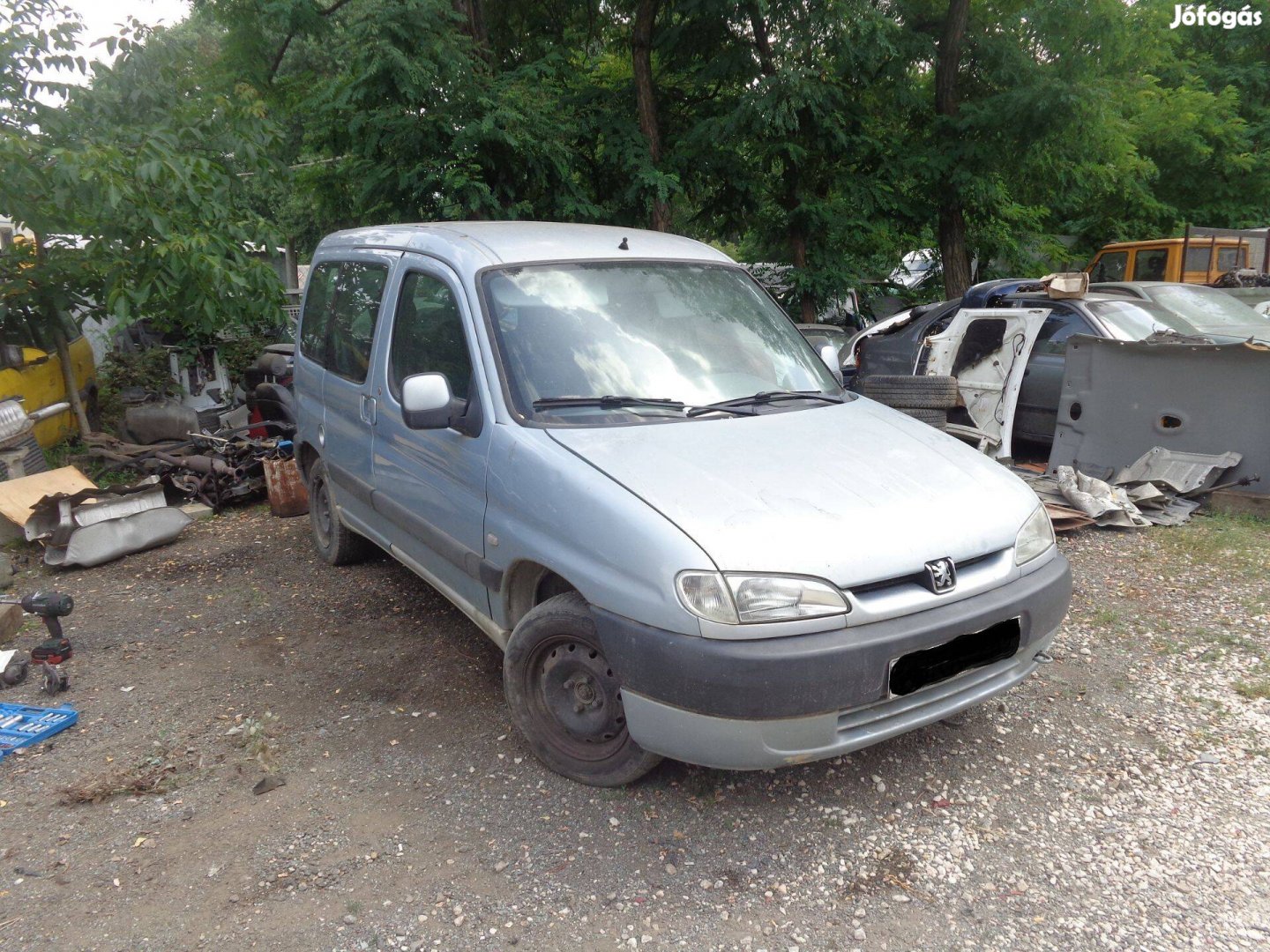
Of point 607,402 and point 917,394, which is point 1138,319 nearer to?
point 917,394

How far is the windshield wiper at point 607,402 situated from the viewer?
3.43 m

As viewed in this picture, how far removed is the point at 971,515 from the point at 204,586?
4.51 m

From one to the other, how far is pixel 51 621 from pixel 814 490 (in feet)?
12.2

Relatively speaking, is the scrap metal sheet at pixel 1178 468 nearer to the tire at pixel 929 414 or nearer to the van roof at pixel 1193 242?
the tire at pixel 929 414

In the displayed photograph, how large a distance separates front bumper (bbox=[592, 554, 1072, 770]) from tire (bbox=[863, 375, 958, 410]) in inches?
167

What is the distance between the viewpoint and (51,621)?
444 centimetres

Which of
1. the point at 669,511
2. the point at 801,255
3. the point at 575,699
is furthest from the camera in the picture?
the point at 801,255

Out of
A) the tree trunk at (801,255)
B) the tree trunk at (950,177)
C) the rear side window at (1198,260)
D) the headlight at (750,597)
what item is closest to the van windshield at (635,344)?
the headlight at (750,597)

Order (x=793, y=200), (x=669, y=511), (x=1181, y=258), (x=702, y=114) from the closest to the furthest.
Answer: (x=669, y=511)
(x=702, y=114)
(x=793, y=200)
(x=1181, y=258)

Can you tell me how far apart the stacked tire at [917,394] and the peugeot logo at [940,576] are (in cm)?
427

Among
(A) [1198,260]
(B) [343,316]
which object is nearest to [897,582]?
(B) [343,316]

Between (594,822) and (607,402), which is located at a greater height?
(607,402)

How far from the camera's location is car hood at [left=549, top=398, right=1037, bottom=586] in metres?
2.74

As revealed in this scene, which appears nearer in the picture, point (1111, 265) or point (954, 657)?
point (954, 657)
